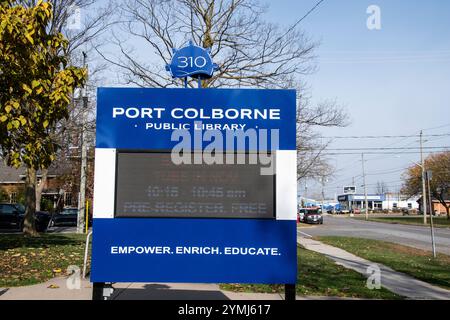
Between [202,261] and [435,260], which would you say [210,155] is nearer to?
[202,261]

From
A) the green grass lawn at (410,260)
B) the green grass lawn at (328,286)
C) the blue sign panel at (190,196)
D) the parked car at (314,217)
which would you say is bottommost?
the green grass lawn at (410,260)

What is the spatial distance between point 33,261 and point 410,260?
11225 millimetres

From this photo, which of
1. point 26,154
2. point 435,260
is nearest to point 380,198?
point 435,260

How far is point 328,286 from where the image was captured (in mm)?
9156

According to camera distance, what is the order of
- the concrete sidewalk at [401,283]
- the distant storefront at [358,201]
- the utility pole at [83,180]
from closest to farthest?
the concrete sidewalk at [401,283] → the utility pole at [83,180] → the distant storefront at [358,201]

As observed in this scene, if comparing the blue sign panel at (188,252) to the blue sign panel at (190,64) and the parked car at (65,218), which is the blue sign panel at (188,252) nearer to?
the blue sign panel at (190,64)

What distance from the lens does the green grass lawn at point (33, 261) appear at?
30.2 feet

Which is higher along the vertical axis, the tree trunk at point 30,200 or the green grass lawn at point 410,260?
the tree trunk at point 30,200

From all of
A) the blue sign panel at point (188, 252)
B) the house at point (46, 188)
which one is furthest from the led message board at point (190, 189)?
the house at point (46, 188)

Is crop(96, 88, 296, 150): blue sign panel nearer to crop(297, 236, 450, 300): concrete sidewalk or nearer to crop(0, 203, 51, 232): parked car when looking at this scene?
crop(297, 236, 450, 300): concrete sidewalk

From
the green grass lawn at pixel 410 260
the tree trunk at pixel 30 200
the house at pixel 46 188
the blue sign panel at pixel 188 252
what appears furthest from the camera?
the house at pixel 46 188

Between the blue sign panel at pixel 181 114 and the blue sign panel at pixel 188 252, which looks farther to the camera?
the blue sign panel at pixel 181 114

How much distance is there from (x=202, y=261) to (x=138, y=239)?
78cm

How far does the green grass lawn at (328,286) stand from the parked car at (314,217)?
34.0 m
